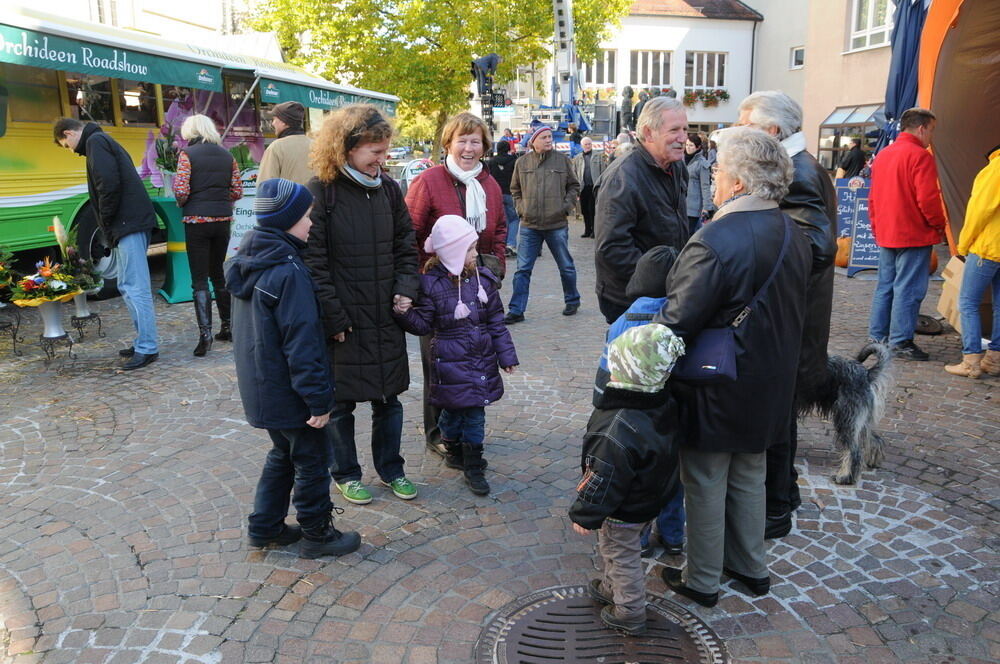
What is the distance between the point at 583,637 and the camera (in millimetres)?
2857

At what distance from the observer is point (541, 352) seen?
6.75 metres

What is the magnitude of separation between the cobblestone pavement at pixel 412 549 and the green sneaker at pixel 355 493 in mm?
50

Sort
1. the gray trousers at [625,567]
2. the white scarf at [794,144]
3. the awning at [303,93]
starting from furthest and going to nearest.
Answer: the awning at [303,93] → the white scarf at [794,144] → the gray trousers at [625,567]

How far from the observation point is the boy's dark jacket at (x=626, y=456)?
8.52 feet

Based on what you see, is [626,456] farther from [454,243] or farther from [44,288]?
[44,288]

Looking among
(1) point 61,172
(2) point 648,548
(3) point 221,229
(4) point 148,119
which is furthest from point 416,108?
(2) point 648,548

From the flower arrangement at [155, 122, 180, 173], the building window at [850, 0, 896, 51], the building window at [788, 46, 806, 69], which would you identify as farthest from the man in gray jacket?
the building window at [788, 46, 806, 69]

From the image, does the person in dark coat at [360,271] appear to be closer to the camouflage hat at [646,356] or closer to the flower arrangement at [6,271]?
the camouflage hat at [646,356]

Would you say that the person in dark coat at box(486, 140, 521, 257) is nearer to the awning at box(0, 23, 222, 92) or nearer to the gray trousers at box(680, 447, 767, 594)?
the awning at box(0, 23, 222, 92)

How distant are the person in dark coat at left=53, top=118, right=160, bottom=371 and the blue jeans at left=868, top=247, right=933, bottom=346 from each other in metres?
6.22

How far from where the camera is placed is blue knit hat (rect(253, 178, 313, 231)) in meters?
3.06

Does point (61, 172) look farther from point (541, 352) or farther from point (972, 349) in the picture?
point (972, 349)

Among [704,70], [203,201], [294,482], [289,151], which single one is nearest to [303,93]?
[203,201]

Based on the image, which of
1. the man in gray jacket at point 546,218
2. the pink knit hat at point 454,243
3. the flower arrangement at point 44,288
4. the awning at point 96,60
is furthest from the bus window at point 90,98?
the pink knit hat at point 454,243
